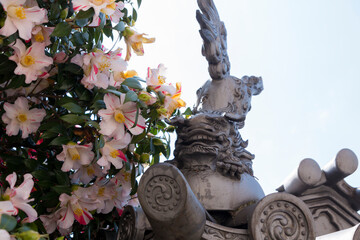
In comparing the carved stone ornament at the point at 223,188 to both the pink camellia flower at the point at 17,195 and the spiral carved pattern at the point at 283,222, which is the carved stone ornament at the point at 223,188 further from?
the pink camellia flower at the point at 17,195

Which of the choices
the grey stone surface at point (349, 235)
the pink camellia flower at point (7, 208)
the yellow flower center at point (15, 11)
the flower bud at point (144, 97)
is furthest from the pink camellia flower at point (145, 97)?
the grey stone surface at point (349, 235)

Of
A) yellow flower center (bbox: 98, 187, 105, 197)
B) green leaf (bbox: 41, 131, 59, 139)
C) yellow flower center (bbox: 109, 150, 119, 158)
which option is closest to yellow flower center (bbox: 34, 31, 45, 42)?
green leaf (bbox: 41, 131, 59, 139)

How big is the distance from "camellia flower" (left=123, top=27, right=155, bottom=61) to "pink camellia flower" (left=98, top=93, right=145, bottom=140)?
7.8 inches

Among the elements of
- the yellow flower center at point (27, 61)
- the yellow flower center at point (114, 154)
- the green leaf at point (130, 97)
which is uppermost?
the yellow flower center at point (27, 61)

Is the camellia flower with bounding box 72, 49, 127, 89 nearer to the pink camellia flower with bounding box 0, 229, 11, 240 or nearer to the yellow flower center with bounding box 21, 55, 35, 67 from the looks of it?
the yellow flower center with bounding box 21, 55, 35, 67

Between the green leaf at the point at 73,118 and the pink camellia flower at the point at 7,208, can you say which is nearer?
the pink camellia flower at the point at 7,208

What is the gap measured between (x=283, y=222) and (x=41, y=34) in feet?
2.64

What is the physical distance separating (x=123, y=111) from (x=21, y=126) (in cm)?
26

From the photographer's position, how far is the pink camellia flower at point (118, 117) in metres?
1.14

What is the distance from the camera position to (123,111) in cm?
117

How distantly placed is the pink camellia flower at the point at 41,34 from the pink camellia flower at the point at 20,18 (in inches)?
2.8

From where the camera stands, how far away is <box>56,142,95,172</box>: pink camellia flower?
116cm

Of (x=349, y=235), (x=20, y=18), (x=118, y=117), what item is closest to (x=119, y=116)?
(x=118, y=117)

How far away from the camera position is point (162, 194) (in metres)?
1.23
